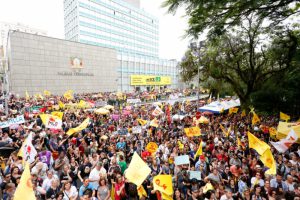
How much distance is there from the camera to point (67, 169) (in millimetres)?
7535

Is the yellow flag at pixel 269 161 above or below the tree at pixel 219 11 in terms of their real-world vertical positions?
below

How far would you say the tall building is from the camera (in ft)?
206

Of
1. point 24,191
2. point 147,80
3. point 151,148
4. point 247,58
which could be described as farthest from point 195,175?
point 147,80

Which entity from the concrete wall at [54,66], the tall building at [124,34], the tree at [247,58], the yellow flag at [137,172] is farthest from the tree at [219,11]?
the tall building at [124,34]

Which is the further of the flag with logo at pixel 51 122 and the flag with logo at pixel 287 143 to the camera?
the flag with logo at pixel 51 122

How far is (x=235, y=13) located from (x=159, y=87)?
68.3 m

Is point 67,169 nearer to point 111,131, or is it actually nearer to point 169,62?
point 111,131

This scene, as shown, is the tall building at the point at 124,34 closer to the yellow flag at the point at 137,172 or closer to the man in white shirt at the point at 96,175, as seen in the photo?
the man in white shirt at the point at 96,175

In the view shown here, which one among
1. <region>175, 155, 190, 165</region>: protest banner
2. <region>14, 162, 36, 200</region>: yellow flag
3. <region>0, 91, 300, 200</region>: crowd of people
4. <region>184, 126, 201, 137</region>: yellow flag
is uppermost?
<region>14, 162, 36, 200</region>: yellow flag

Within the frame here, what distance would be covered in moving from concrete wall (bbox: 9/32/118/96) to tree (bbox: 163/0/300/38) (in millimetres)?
37301

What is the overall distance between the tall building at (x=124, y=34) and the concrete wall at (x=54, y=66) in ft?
31.9

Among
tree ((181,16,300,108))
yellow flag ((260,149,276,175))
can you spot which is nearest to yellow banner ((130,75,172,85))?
tree ((181,16,300,108))

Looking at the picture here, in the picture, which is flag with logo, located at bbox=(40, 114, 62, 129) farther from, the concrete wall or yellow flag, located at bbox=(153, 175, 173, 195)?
the concrete wall

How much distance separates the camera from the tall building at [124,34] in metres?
62.8
